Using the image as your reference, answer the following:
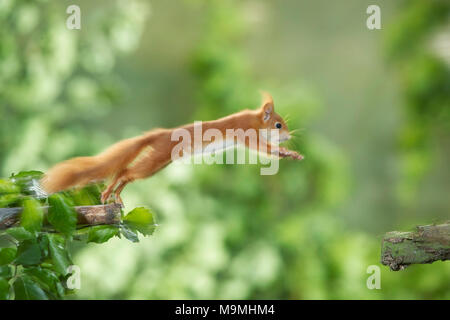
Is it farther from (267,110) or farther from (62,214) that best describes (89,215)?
(267,110)

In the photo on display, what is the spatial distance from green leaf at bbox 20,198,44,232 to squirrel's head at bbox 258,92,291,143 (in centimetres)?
17

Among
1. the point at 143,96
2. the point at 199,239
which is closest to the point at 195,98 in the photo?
the point at 143,96

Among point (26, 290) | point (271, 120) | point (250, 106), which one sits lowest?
point (26, 290)

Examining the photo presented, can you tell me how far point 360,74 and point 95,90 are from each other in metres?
0.83

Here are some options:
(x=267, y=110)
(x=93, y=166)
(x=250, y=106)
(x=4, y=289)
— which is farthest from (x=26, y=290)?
(x=250, y=106)

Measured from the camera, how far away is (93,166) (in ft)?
1.12

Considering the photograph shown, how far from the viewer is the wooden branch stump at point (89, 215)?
37cm

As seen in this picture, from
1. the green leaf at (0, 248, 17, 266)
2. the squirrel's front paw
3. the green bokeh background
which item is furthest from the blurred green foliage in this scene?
the green bokeh background

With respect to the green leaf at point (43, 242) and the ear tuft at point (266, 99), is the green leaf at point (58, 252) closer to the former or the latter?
the green leaf at point (43, 242)

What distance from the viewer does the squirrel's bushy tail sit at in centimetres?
33

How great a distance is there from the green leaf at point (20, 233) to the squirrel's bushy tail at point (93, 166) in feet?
0.15

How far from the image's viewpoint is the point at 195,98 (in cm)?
155

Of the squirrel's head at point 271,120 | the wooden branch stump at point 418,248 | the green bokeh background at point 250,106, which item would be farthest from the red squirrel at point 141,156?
the green bokeh background at point 250,106

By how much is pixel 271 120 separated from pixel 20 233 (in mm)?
191
